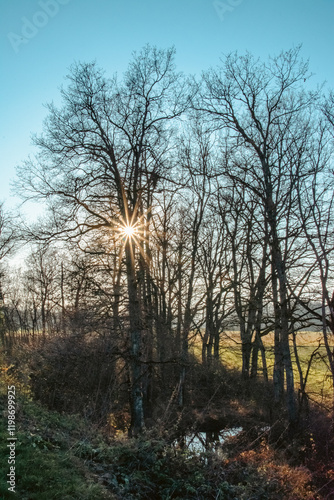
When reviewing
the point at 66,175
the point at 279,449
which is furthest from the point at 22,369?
the point at 279,449

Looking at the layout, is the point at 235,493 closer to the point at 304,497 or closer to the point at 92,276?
the point at 304,497

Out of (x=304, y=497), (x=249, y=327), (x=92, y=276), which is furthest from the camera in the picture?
(x=249, y=327)

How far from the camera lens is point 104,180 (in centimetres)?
1367

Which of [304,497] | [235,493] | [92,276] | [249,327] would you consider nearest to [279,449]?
[304,497]

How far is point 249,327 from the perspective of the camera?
883 inches

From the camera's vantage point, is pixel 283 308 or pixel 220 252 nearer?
pixel 283 308

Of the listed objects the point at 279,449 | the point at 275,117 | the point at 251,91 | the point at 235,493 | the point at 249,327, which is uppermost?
the point at 251,91

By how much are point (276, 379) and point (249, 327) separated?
4.96 meters

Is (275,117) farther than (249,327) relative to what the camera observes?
No

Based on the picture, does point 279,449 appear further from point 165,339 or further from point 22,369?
point 22,369

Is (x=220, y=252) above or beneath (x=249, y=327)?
above

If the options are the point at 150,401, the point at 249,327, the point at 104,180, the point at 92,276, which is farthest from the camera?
the point at 249,327

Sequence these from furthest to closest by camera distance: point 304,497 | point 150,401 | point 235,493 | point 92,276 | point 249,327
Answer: point 249,327, point 150,401, point 92,276, point 304,497, point 235,493

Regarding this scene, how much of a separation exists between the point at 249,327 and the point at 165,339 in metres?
7.05
